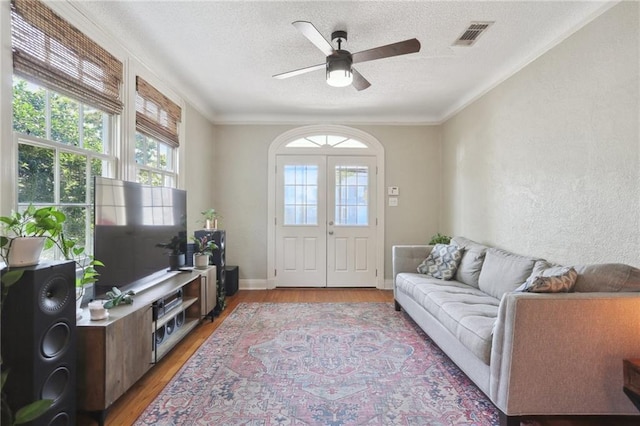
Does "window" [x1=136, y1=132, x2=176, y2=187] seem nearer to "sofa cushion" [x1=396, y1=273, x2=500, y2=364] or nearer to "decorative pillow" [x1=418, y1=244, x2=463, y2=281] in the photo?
"sofa cushion" [x1=396, y1=273, x2=500, y2=364]

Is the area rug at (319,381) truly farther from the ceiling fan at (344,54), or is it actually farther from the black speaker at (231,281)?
the ceiling fan at (344,54)

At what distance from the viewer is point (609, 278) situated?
1739mm

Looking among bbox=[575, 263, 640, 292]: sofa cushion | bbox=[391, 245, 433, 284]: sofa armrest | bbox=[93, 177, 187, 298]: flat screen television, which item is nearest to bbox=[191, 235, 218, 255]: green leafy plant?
bbox=[93, 177, 187, 298]: flat screen television

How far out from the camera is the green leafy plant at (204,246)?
336cm

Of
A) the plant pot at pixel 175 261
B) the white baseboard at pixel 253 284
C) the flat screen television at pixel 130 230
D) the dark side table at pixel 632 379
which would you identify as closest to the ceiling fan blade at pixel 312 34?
the flat screen television at pixel 130 230

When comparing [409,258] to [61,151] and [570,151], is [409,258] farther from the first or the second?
[61,151]

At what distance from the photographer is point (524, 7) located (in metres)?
2.10

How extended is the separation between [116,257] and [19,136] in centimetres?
88

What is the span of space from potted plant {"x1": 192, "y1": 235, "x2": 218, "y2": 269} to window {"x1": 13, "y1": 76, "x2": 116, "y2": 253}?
43.5 inches

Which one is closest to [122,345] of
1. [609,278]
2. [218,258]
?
[218,258]

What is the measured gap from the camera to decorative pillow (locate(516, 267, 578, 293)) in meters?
1.73

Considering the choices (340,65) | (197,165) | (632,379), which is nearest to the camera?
(632,379)

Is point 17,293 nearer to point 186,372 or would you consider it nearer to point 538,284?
point 186,372

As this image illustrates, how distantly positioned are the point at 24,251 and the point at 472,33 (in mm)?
3139
